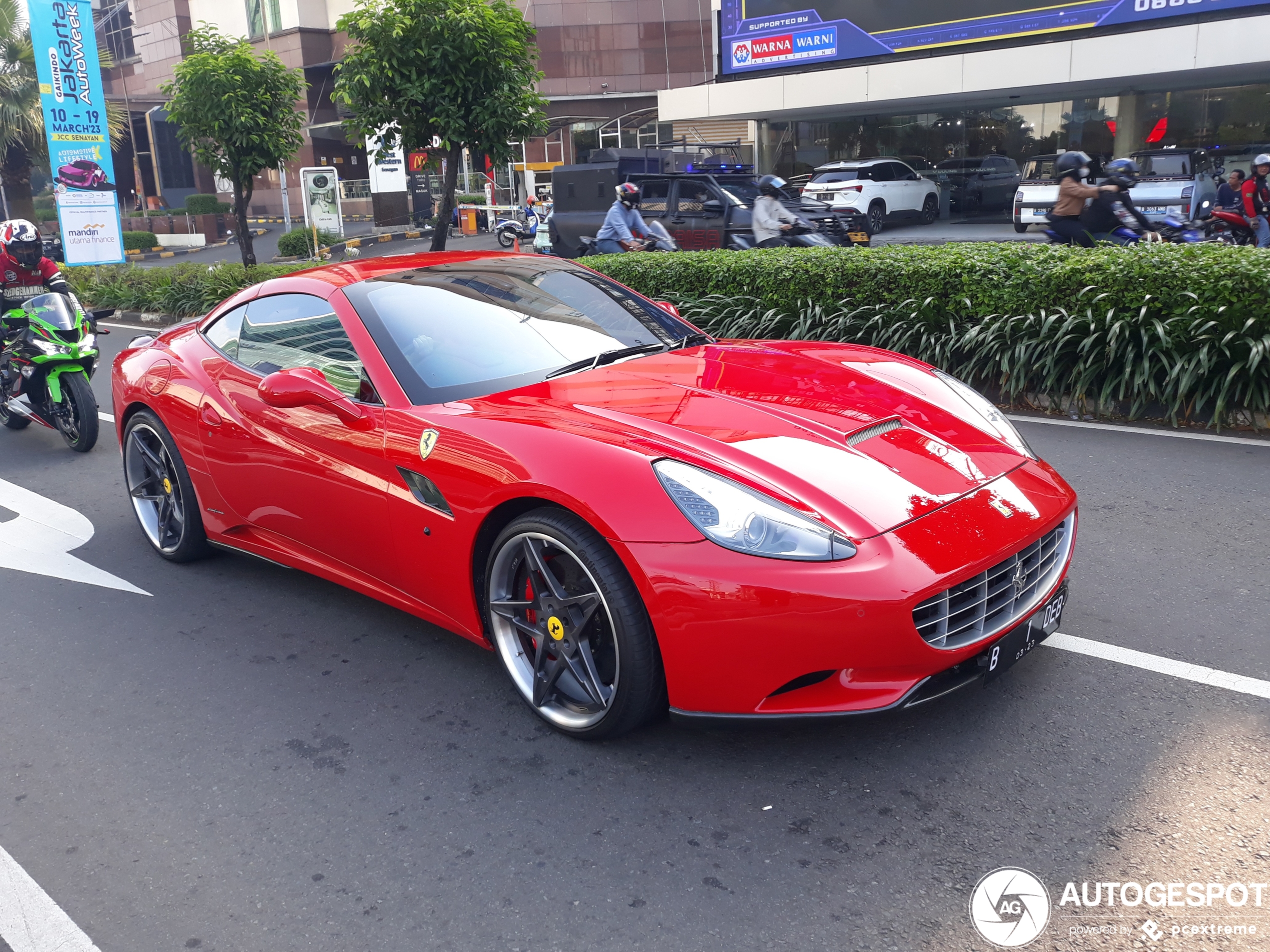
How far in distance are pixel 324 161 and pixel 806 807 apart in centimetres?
4751

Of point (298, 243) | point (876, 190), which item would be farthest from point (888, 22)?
point (298, 243)

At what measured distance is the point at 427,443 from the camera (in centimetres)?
349

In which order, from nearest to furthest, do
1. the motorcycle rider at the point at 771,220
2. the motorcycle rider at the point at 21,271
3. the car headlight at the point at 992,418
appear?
the car headlight at the point at 992,418, the motorcycle rider at the point at 21,271, the motorcycle rider at the point at 771,220

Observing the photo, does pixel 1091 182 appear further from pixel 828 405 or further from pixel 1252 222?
pixel 828 405

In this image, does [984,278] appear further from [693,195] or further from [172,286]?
[172,286]

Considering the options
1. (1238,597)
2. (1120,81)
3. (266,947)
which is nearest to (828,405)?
(1238,597)

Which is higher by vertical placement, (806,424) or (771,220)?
(771,220)

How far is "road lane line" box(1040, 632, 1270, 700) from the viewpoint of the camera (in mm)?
3389

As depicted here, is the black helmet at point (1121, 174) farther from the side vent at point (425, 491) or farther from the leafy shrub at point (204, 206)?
the leafy shrub at point (204, 206)

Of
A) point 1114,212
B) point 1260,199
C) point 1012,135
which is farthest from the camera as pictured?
point 1012,135

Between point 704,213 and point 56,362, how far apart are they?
8927 mm

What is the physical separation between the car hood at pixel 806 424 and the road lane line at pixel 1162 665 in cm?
70

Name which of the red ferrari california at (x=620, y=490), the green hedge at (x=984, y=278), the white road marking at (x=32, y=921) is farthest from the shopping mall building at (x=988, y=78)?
the white road marking at (x=32, y=921)

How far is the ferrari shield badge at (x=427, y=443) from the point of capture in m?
3.47
